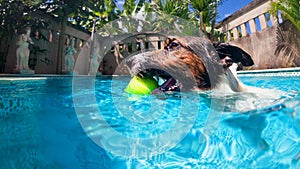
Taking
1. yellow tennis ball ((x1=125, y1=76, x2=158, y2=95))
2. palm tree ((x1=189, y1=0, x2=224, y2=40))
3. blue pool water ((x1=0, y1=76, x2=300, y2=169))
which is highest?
palm tree ((x1=189, y1=0, x2=224, y2=40))

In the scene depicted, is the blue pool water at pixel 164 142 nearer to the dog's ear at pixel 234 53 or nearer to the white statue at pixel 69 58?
the dog's ear at pixel 234 53

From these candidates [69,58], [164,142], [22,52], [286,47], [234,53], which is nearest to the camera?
[164,142]

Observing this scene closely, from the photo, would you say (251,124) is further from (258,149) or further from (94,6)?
(94,6)

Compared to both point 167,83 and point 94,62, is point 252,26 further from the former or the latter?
point 167,83

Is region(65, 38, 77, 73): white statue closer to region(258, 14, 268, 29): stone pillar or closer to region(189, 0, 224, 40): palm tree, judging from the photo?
region(189, 0, 224, 40): palm tree

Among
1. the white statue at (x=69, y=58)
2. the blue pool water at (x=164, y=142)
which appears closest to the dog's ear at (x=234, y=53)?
the blue pool water at (x=164, y=142)

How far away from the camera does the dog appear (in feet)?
8.49

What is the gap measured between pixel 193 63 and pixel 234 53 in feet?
1.85

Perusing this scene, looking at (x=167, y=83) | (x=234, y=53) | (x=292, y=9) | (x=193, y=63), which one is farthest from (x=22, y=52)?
(x=292, y=9)

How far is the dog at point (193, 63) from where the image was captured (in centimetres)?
259

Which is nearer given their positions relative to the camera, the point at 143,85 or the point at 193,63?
the point at 193,63

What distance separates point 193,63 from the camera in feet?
8.73

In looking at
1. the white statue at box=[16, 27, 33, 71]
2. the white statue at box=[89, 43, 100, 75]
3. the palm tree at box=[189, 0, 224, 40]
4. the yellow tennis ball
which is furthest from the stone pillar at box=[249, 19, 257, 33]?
the white statue at box=[16, 27, 33, 71]

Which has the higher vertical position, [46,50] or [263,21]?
[263,21]
